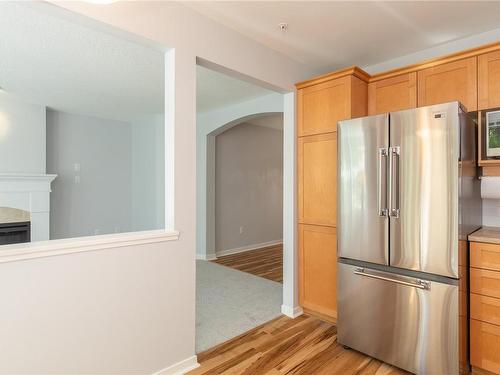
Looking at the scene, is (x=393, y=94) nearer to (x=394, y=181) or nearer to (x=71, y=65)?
(x=394, y=181)

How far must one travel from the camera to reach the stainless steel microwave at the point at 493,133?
213 centimetres

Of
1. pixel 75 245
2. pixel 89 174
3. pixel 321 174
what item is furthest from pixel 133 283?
pixel 89 174

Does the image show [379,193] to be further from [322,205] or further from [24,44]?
[24,44]

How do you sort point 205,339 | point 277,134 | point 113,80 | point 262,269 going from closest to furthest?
point 205,339 → point 113,80 → point 262,269 → point 277,134

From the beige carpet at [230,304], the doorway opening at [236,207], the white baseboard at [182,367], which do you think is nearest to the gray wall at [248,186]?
the doorway opening at [236,207]

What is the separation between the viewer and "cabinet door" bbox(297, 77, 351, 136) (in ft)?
8.57

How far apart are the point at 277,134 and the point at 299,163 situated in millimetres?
3851

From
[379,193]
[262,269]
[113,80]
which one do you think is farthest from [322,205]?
[113,80]

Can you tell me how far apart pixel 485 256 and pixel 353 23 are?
77.7 inches

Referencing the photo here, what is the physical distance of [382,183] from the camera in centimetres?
210

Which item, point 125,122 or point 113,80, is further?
point 125,122

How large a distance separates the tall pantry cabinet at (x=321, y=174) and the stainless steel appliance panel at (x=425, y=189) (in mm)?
671

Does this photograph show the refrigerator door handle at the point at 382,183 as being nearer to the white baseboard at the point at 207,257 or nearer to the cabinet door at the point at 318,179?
the cabinet door at the point at 318,179

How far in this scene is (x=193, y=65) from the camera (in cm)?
211
